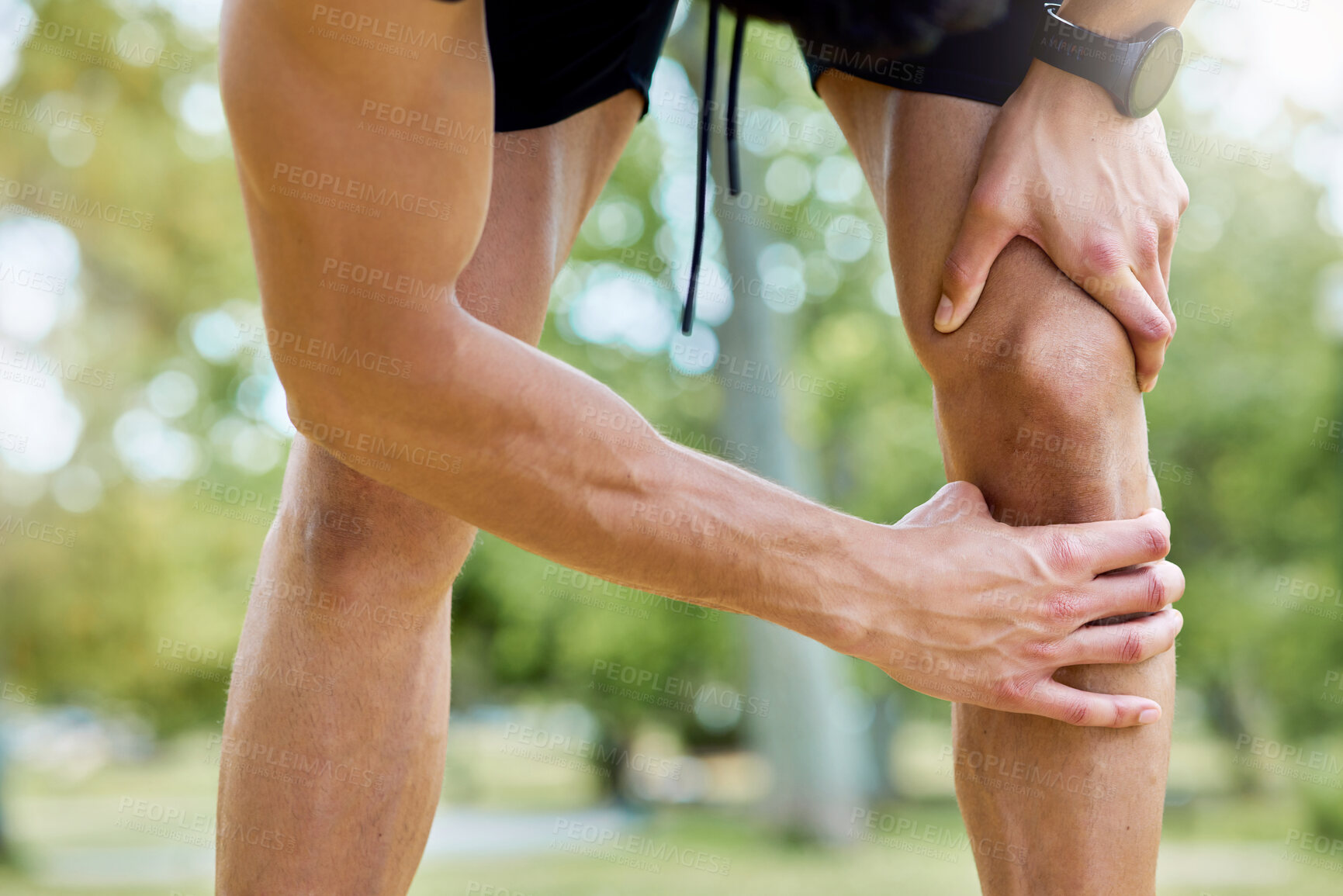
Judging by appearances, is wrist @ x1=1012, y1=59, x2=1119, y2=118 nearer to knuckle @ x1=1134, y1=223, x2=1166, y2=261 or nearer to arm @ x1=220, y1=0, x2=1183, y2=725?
knuckle @ x1=1134, y1=223, x2=1166, y2=261

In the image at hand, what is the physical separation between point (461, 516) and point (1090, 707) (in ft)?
1.56

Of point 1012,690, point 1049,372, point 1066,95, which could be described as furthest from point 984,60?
point 1012,690

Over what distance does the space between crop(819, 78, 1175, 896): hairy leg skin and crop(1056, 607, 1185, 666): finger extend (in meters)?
0.01

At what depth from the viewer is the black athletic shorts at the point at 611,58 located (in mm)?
890

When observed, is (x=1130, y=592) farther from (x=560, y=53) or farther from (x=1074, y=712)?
(x=560, y=53)

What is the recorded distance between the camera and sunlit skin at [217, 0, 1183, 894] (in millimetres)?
626

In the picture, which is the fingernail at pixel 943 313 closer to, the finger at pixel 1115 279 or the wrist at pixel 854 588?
the finger at pixel 1115 279

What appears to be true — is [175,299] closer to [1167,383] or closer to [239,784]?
[239,784]

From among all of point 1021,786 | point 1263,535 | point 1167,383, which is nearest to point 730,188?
point 1021,786

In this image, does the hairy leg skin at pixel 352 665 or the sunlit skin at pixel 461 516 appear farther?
the hairy leg skin at pixel 352 665

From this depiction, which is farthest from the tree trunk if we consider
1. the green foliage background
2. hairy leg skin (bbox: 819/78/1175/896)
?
hairy leg skin (bbox: 819/78/1175/896)

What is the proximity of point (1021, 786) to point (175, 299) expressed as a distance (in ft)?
20.6

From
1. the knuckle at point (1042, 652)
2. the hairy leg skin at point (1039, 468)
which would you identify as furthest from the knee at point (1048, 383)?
the knuckle at point (1042, 652)

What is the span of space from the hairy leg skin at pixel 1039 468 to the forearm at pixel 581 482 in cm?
15
